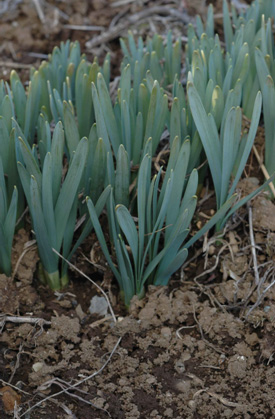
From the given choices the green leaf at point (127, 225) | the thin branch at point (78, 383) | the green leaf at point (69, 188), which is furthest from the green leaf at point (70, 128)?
the thin branch at point (78, 383)

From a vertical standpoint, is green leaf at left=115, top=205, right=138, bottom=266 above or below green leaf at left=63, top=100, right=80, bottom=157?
below

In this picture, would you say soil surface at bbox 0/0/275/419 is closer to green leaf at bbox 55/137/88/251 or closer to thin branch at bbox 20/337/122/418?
thin branch at bbox 20/337/122/418

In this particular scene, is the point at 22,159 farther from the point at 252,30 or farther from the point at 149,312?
the point at 252,30

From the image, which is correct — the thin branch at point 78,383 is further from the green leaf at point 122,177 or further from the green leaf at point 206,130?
the green leaf at point 206,130

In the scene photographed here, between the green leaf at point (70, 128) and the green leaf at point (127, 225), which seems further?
the green leaf at point (70, 128)

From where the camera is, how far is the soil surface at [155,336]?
1.61 m

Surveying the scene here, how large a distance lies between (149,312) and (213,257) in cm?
31

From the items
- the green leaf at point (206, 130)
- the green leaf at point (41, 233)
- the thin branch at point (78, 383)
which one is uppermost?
the green leaf at point (206, 130)

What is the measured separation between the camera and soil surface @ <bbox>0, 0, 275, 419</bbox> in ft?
5.29

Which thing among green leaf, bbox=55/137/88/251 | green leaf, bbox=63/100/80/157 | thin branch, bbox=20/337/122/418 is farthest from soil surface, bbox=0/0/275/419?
green leaf, bbox=63/100/80/157

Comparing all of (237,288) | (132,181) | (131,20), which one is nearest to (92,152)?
(132,181)

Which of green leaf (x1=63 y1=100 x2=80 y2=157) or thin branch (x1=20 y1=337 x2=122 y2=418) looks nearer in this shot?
thin branch (x1=20 y1=337 x2=122 y2=418)

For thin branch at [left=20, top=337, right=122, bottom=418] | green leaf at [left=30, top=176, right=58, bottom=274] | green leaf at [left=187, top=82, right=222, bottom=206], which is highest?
green leaf at [left=187, top=82, right=222, bottom=206]

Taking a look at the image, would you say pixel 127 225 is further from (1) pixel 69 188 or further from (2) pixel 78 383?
(2) pixel 78 383
